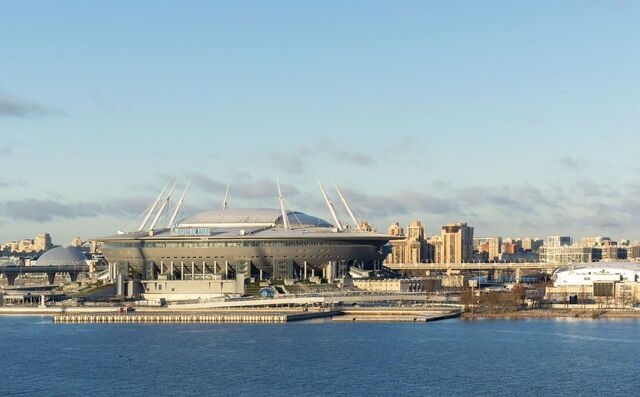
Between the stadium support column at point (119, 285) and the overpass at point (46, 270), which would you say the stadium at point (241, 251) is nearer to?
the stadium support column at point (119, 285)

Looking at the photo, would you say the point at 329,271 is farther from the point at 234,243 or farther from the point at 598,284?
the point at 598,284

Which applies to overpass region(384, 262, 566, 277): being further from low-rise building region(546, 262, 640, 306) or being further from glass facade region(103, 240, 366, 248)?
glass facade region(103, 240, 366, 248)

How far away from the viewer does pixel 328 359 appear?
207 feet

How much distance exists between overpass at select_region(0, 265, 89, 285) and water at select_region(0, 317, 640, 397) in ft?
225

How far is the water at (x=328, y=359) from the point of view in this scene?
5441 centimetres

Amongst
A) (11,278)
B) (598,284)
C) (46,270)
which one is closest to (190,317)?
(598,284)

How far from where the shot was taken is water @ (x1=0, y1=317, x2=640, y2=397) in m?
54.4

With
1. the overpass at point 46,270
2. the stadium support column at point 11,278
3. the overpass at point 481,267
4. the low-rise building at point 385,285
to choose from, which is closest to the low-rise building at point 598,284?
the low-rise building at point 385,285

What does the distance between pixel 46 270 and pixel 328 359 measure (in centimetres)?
9774

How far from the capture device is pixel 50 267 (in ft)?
511

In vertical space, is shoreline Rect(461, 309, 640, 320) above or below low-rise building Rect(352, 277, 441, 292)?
below

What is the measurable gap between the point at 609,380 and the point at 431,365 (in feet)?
29.1

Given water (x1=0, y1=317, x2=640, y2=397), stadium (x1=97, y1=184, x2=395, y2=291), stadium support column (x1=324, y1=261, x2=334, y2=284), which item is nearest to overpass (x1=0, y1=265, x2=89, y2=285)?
stadium (x1=97, y1=184, x2=395, y2=291)

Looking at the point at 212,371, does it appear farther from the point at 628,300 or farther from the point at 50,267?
the point at 50,267
